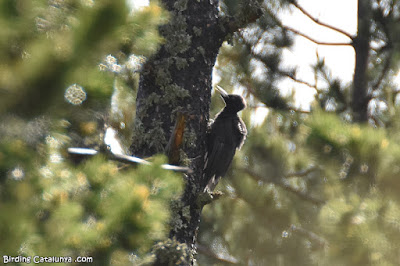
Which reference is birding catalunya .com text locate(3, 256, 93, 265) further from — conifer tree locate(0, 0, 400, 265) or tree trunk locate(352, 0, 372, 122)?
tree trunk locate(352, 0, 372, 122)

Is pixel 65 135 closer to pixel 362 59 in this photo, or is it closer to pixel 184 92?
pixel 184 92

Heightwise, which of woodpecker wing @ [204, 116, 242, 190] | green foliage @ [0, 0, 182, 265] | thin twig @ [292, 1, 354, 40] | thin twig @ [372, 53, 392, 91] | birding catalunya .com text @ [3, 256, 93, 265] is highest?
green foliage @ [0, 0, 182, 265]

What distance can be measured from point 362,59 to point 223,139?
8.00ft

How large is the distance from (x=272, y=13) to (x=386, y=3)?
1.34m

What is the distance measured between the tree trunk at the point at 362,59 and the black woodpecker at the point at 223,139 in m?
1.60

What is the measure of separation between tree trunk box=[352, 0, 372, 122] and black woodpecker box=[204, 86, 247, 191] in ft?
5.25

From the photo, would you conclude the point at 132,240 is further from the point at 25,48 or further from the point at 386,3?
the point at 386,3

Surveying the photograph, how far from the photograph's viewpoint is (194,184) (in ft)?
8.85

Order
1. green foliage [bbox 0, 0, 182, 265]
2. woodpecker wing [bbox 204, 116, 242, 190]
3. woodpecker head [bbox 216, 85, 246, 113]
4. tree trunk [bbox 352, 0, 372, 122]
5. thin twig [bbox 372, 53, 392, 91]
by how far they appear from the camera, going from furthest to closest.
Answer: thin twig [bbox 372, 53, 392, 91] < tree trunk [bbox 352, 0, 372, 122] < woodpecker head [bbox 216, 85, 246, 113] < woodpecker wing [bbox 204, 116, 242, 190] < green foliage [bbox 0, 0, 182, 265]

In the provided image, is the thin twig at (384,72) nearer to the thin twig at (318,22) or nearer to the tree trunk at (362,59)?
the tree trunk at (362,59)

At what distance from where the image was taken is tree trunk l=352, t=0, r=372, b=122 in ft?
17.5

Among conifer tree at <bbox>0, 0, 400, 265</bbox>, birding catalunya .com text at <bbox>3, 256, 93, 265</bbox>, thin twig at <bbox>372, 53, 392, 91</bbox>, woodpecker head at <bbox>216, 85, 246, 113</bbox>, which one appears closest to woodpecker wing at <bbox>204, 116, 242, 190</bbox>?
woodpecker head at <bbox>216, 85, 246, 113</bbox>

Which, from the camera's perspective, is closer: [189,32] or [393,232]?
[393,232]

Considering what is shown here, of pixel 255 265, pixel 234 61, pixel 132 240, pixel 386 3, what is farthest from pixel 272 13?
pixel 132 240
